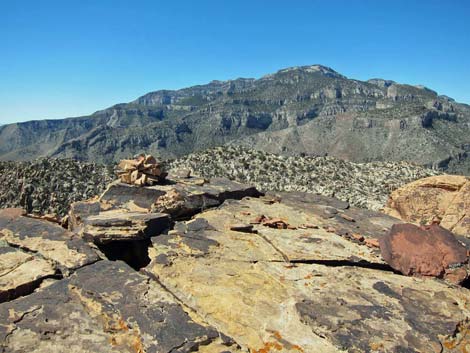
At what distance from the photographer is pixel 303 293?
7.36 m

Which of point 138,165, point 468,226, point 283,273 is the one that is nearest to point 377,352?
point 283,273

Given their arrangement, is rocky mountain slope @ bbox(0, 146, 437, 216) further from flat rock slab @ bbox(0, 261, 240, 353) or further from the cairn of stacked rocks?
flat rock slab @ bbox(0, 261, 240, 353)

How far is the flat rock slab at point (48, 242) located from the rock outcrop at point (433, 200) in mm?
12246

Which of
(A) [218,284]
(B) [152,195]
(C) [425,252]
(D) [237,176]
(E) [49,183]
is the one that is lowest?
(A) [218,284]

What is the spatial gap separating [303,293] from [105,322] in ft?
12.0

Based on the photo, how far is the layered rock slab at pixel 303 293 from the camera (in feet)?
20.1

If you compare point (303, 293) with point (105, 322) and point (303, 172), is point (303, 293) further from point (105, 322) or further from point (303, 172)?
point (303, 172)

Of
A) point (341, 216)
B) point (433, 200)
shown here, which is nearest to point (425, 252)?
point (341, 216)

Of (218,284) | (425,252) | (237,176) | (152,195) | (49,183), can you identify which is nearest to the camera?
(218,284)

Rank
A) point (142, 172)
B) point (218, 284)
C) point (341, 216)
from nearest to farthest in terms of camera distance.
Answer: point (218, 284), point (341, 216), point (142, 172)

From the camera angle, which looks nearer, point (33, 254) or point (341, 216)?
point (33, 254)

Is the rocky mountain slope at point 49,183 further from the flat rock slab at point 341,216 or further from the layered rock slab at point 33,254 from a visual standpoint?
the flat rock slab at point 341,216

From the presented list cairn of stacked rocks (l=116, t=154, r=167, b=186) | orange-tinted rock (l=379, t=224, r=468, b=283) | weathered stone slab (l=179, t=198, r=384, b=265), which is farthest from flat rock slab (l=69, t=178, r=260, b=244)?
orange-tinted rock (l=379, t=224, r=468, b=283)

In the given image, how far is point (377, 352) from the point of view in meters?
5.76
